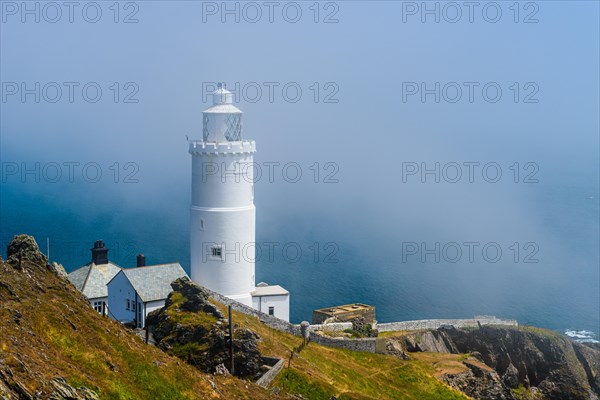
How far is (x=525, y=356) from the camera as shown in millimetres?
60938

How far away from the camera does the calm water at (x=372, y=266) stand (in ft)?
332

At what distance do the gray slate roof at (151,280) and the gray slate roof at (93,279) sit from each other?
11.4 feet

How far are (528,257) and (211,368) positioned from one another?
113m

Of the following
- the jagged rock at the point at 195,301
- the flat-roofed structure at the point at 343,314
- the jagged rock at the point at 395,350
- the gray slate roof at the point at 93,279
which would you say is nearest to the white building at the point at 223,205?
the flat-roofed structure at the point at 343,314

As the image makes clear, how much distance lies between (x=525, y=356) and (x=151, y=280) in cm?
2889

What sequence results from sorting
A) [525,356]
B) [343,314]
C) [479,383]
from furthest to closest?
[525,356] → [343,314] → [479,383]

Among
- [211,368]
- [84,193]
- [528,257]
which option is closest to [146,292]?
[211,368]

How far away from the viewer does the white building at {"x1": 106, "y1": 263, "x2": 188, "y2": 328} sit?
152ft

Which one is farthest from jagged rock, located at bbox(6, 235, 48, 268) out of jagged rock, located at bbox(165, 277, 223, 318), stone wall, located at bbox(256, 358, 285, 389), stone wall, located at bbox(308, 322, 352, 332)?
stone wall, located at bbox(308, 322, 352, 332)

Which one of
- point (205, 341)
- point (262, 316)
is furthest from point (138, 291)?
point (205, 341)

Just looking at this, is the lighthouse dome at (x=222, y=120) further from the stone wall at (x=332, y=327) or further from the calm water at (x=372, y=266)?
the calm water at (x=372, y=266)

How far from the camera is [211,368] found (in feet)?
117

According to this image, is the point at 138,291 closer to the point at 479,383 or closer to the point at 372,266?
the point at 479,383

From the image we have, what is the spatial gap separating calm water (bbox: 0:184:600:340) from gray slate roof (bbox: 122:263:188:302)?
124 feet
